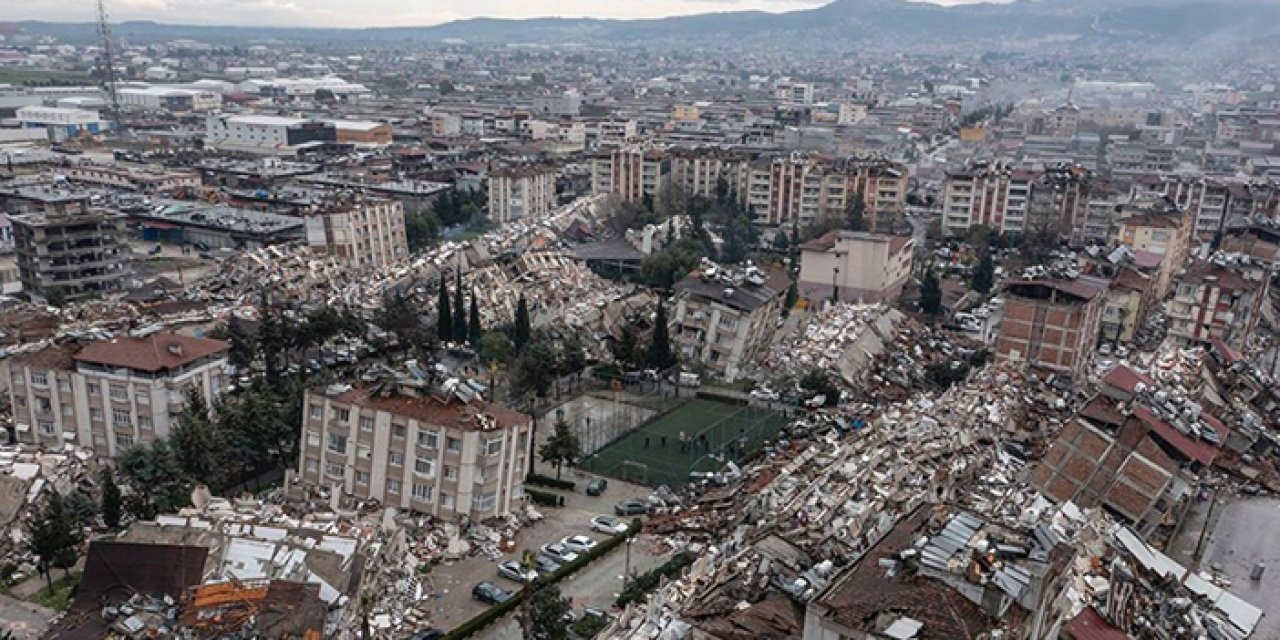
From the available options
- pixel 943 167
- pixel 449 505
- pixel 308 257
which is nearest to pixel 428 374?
pixel 449 505

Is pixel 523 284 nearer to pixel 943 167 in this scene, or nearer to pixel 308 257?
pixel 308 257

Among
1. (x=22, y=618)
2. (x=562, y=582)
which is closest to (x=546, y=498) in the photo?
(x=562, y=582)

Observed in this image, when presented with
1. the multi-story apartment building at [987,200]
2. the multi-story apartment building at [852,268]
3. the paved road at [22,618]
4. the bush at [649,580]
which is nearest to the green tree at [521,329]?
the bush at [649,580]

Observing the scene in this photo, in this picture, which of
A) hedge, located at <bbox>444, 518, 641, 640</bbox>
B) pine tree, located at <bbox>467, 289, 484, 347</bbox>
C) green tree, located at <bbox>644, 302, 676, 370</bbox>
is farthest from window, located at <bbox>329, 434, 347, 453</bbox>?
pine tree, located at <bbox>467, 289, 484, 347</bbox>

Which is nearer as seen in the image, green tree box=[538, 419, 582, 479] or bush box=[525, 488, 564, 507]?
bush box=[525, 488, 564, 507]

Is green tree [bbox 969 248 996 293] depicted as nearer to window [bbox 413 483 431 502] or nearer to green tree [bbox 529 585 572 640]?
window [bbox 413 483 431 502]

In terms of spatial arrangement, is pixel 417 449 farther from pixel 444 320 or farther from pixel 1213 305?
pixel 1213 305

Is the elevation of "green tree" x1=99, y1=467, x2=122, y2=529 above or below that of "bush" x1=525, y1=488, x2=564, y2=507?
above

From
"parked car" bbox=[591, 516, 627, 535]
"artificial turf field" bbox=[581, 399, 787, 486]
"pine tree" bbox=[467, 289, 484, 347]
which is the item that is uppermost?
"pine tree" bbox=[467, 289, 484, 347]
